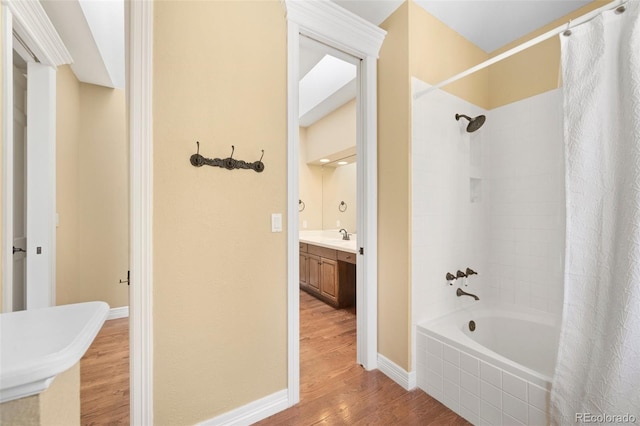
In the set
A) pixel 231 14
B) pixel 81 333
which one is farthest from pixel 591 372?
pixel 231 14

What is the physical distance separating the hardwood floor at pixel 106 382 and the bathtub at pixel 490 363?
1.88 meters

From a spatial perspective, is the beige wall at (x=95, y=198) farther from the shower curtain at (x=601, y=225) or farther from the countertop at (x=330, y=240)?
the shower curtain at (x=601, y=225)

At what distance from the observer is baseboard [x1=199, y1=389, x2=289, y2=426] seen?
1.41 meters

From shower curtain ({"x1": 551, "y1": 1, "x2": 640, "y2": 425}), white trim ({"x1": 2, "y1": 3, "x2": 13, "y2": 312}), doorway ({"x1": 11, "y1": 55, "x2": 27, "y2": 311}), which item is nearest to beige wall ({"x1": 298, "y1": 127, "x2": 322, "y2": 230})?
doorway ({"x1": 11, "y1": 55, "x2": 27, "y2": 311})

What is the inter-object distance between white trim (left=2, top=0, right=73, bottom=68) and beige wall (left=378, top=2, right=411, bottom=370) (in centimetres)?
211

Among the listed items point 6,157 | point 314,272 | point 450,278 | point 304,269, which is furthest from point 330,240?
point 6,157

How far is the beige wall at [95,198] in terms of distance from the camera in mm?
2643

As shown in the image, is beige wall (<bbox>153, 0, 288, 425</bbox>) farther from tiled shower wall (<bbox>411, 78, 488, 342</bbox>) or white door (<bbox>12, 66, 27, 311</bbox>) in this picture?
white door (<bbox>12, 66, 27, 311</bbox>)

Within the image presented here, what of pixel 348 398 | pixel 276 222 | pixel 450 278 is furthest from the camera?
pixel 450 278

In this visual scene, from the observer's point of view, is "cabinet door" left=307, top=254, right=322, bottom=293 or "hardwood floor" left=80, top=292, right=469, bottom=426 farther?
"cabinet door" left=307, top=254, right=322, bottom=293

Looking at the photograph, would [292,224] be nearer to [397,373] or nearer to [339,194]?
[397,373]

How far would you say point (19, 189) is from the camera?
6.12ft

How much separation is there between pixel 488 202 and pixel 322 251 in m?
1.88

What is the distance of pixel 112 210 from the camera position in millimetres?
2943
